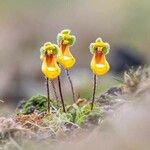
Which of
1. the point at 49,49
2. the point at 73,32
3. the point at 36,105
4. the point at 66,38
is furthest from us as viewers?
the point at 73,32

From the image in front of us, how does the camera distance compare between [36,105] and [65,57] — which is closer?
[65,57]

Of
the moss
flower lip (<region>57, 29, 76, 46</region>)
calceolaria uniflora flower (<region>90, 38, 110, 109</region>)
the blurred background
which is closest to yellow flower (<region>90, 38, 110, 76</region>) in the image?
calceolaria uniflora flower (<region>90, 38, 110, 109</region>)

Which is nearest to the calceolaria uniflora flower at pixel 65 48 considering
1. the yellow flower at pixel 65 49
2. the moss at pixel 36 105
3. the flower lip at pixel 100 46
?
the yellow flower at pixel 65 49

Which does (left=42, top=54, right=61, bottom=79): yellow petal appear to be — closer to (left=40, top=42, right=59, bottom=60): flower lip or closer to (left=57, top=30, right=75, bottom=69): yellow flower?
(left=40, top=42, right=59, bottom=60): flower lip

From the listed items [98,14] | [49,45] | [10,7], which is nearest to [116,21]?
[98,14]

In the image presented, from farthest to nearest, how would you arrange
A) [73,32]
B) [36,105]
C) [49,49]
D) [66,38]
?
[73,32], [36,105], [66,38], [49,49]

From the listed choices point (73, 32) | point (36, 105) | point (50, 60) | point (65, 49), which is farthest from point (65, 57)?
point (73, 32)

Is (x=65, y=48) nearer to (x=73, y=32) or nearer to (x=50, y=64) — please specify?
(x=50, y=64)

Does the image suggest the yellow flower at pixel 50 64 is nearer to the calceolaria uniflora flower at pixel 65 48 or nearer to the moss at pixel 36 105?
the calceolaria uniflora flower at pixel 65 48
